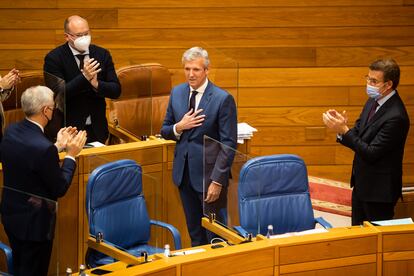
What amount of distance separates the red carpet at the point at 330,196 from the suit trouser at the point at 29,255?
2717 mm

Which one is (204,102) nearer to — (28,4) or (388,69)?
(388,69)

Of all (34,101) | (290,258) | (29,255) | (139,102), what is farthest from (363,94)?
(29,255)

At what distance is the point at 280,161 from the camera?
4.62 metres

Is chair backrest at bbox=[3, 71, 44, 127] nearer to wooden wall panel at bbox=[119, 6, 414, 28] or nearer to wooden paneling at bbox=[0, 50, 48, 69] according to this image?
wooden paneling at bbox=[0, 50, 48, 69]

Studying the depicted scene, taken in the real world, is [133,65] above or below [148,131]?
above

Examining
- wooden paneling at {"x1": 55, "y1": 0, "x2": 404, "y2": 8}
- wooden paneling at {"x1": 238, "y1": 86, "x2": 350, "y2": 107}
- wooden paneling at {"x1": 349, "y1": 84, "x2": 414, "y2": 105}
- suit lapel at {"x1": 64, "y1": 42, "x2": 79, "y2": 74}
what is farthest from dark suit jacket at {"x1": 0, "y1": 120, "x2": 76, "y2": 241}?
wooden paneling at {"x1": 349, "y1": 84, "x2": 414, "y2": 105}

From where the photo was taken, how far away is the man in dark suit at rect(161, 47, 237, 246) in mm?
4660

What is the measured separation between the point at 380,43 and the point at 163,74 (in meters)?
1.81

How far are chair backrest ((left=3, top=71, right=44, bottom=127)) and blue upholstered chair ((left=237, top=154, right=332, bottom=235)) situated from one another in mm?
1310

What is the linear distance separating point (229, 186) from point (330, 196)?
221 centimetres

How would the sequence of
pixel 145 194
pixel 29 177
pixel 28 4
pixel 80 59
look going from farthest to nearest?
pixel 28 4
pixel 80 59
pixel 145 194
pixel 29 177

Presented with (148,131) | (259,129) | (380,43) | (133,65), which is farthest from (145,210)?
(380,43)

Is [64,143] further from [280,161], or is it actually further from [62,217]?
[280,161]

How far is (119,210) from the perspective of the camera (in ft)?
14.4
